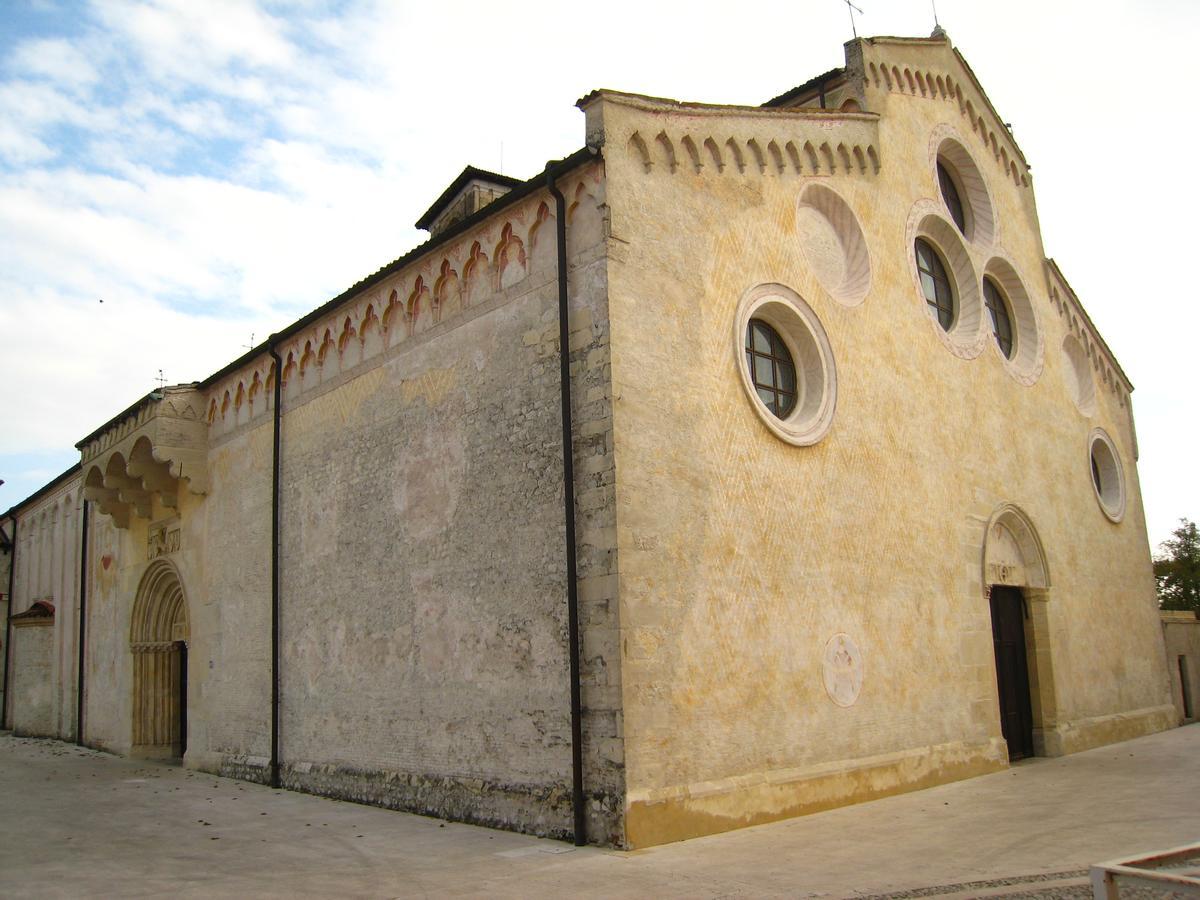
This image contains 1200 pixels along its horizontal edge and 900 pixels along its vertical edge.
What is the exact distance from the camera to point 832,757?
984cm

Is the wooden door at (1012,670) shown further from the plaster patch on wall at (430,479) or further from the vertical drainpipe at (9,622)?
the vertical drainpipe at (9,622)

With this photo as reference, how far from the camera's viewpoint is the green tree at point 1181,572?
34000mm

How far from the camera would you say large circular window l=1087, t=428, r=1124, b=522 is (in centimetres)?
1755

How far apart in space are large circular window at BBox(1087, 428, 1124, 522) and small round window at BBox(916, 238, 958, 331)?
4918 millimetres

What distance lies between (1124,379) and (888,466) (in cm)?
1021

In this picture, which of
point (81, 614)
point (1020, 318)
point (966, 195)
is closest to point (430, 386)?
point (966, 195)

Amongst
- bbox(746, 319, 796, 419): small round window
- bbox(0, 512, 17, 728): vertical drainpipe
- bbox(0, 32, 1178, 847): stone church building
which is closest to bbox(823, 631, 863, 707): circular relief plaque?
bbox(0, 32, 1178, 847): stone church building

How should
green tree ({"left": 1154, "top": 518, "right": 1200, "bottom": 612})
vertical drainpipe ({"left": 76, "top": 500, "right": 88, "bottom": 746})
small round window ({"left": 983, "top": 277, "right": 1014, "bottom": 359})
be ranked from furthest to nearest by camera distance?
green tree ({"left": 1154, "top": 518, "right": 1200, "bottom": 612}), vertical drainpipe ({"left": 76, "top": 500, "right": 88, "bottom": 746}), small round window ({"left": 983, "top": 277, "right": 1014, "bottom": 359})

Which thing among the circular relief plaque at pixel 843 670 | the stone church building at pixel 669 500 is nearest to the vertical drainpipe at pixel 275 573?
the stone church building at pixel 669 500

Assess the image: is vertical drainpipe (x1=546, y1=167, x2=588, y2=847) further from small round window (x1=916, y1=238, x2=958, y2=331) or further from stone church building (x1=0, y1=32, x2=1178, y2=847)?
small round window (x1=916, y1=238, x2=958, y2=331)

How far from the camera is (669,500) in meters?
8.80

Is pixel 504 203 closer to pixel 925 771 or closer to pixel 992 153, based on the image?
pixel 925 771

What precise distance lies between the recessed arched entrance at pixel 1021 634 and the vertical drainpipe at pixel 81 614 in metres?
17.5

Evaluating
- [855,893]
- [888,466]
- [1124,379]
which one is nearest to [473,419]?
[888,466]
